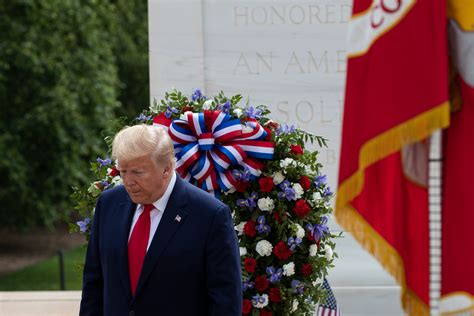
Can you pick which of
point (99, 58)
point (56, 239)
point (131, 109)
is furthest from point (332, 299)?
point (131, 109)

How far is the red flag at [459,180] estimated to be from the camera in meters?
3.90

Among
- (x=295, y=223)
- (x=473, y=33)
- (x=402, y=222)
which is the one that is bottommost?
(x=295, y=223)

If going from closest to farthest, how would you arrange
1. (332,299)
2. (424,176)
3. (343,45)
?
(424,176) < (332,299) < (343,45)

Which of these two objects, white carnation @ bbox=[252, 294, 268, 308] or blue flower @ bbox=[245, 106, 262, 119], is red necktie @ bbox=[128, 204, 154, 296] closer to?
white carnation @ bbox=[252, 294, 268, 308]

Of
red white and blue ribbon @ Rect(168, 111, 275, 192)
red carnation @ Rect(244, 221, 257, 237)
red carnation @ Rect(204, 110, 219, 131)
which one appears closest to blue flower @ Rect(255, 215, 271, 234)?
red carnation @ Rect(244, 221, 257, 237)

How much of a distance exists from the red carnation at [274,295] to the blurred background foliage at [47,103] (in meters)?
12.3

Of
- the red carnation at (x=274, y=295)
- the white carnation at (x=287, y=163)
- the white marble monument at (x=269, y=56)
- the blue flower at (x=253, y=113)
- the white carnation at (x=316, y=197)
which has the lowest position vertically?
the red carnation at (x=274, y=295)

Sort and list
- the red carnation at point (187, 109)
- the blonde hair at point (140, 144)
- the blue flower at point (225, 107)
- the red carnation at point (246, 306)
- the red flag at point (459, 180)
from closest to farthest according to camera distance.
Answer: the red flag at point (459, 180) → the blonde hair at point (140, 144) → the red carnation at point (246, 306) → the blue flower at point (225, 107) → the red carnation at point (187, 109)

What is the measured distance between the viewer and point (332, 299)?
796 centimetres

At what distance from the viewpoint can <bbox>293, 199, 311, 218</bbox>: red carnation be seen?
23.0 feet

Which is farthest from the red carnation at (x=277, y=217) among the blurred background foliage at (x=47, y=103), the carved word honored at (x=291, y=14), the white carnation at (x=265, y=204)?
the blurred background foliage at (x=47, y=103)

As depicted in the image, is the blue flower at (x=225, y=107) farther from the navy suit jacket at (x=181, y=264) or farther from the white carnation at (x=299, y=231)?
the navy suit jacket at (x=181, y=264)

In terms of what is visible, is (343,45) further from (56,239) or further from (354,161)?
(56,239)

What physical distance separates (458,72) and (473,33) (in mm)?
163
